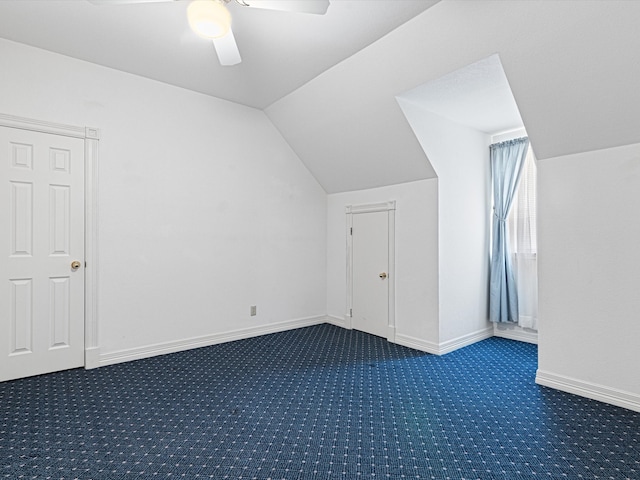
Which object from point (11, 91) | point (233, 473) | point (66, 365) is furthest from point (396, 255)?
point (11, 91)

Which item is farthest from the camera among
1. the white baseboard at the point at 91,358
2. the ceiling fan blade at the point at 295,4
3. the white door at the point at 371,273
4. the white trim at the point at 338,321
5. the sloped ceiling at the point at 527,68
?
the white trim at the point at 338,321

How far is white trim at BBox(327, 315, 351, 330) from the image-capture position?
472 centimetres

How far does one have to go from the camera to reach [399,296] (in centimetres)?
407

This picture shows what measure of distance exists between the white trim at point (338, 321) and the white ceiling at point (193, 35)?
9.77ft

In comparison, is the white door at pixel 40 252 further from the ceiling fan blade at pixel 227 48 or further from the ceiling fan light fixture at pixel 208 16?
the ceiling fan light fixture at pixel 208 16

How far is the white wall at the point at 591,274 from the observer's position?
98.7 inches

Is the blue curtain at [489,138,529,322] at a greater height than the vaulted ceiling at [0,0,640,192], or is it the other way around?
the vaulted ceiling at [0,0,640,192]

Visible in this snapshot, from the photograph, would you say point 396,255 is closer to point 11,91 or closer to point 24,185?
point 24,185

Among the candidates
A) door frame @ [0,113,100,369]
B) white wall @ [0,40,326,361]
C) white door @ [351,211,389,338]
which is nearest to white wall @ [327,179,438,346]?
white door @ [351,211,389,338]

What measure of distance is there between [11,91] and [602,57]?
4.29 meters

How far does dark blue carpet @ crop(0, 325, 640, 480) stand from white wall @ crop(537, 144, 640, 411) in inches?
10.1

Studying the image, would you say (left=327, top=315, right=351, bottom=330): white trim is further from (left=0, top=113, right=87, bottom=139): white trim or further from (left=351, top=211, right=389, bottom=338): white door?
(left=0, top=113, right=87, bottom=139): white trim

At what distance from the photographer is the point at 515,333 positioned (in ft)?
13.9

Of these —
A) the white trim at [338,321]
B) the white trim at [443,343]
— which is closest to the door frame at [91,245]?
the white trim at [338,321]
